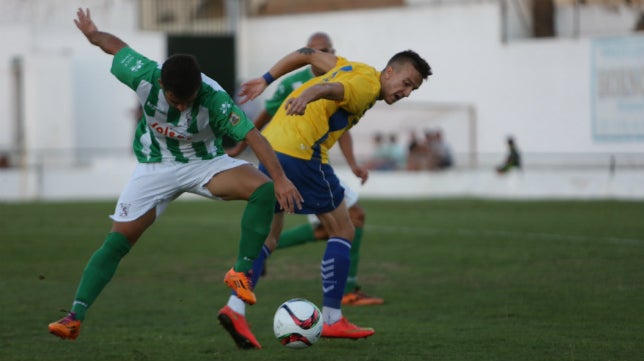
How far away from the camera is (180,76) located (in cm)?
680

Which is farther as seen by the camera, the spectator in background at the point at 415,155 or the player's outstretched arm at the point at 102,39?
the spectator in background at the point at 415,155

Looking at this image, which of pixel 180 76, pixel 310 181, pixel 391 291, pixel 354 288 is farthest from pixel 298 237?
pixel 180 76

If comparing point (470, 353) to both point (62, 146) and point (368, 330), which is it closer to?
point (368, 330)

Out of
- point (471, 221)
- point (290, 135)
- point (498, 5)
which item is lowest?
point (471, 221)

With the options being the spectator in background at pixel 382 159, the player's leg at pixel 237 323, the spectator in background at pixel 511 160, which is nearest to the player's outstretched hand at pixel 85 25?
the player's leg at pixel 237 323

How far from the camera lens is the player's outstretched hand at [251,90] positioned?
25.6 feet

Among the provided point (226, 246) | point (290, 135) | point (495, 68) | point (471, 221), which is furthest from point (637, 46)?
point (290, 135)

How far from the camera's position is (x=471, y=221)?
64.6 feet

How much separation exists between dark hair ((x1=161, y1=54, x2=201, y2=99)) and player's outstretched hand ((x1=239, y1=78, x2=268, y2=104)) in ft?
2.80

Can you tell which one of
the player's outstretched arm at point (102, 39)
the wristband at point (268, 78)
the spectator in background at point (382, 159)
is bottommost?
the spectator in background at point (382, 159)

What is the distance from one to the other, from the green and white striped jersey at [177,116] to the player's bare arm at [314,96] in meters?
0.41

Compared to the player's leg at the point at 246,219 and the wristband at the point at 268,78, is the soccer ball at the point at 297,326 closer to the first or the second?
the player's leg at the point at 246,219

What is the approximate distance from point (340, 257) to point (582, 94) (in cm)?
2375

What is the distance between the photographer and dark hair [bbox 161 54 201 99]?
22.3 feet
